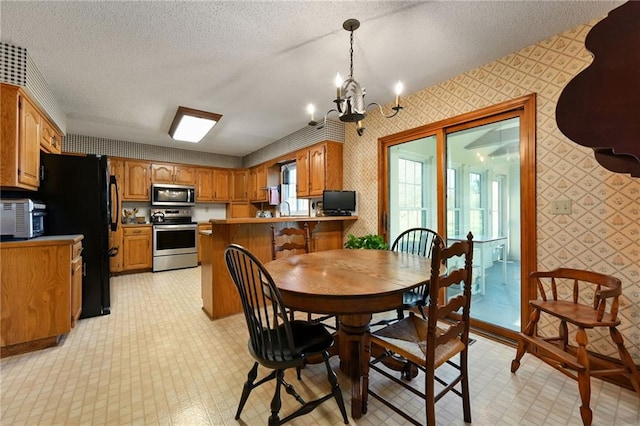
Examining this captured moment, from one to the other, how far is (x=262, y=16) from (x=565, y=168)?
248 centimetres

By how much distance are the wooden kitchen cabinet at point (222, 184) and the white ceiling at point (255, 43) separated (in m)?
2.79

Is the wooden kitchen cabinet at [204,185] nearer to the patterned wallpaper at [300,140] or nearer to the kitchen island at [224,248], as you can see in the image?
the patterned wallpaper at [300,140]

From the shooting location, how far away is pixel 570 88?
46.1 inches

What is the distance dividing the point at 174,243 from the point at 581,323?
5592 mm

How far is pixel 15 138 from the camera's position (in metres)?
2.14

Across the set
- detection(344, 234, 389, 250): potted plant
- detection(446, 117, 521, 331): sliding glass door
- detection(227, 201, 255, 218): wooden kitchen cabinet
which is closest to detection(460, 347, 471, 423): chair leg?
detection(446, 117, 521, 331): sliding glass door

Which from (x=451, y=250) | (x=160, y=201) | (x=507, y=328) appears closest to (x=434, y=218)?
→ (x=507, y=328)

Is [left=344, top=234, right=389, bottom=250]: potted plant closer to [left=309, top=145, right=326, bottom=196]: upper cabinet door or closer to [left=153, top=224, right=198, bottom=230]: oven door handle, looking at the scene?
[left=309, top=145, right=326, bottom=196]: upper cabinet door

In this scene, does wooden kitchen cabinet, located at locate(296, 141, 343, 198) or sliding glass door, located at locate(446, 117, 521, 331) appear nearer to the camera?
sliding glass door, located at locate(446, 117, 521, 331)

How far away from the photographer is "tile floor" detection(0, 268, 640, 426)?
4.86 ft

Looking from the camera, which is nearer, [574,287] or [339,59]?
[574,287]

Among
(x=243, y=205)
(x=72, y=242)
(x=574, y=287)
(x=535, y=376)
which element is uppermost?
(x=243, y=205)

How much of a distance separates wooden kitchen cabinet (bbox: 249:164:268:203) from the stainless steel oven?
1.36 m

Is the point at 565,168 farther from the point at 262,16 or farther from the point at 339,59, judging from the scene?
the point at 262,16
